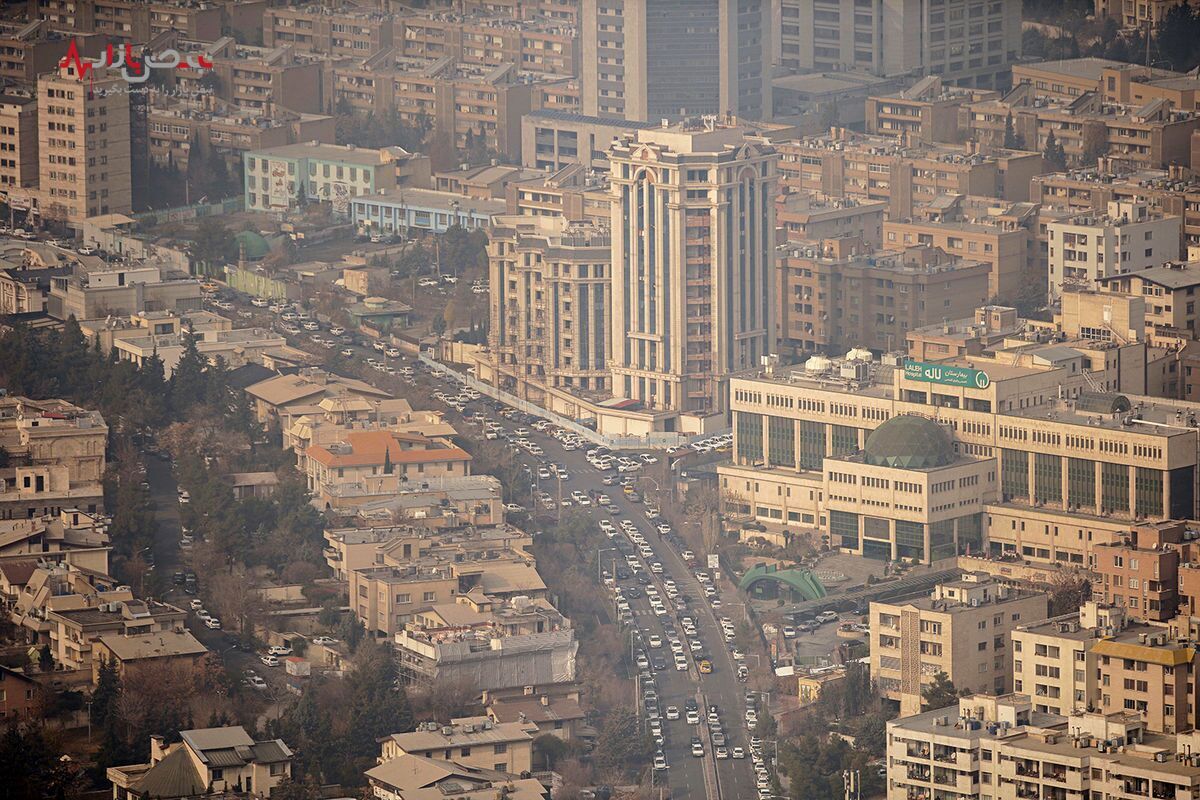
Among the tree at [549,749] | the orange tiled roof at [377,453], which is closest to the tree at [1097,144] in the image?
the orange tiled roof at [377,453]

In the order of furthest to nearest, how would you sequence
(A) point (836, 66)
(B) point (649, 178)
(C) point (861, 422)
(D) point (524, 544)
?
(A) point (836, 66) < (B) point (649, 178) < (C) point (861, 422) < (D) point (524, 544)

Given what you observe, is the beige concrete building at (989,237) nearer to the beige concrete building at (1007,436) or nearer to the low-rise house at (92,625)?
the beige concrete building at (1007,436)

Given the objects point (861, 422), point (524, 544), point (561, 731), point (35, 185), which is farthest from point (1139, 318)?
point (35, 185)

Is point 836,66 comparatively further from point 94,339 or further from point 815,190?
point 94,339

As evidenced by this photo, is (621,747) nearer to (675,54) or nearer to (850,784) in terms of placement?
(850,784)

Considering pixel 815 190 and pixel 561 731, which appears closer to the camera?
pixel 561 731

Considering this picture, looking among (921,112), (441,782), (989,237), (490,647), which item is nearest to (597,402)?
(989,237)
